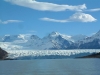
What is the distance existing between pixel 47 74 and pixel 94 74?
9528 millimetres

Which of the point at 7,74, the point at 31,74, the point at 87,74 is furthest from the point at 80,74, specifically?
the point at 7,74

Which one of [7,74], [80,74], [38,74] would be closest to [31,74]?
[38,74]

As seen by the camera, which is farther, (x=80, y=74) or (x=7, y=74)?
(x=7, y=74)

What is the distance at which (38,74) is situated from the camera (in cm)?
6072

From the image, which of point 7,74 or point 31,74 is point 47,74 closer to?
point 31,74

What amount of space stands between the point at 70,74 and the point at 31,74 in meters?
7.91

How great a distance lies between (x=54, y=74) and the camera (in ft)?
196

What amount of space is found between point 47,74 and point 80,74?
22.1 feet

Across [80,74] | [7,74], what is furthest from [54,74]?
[7,74]

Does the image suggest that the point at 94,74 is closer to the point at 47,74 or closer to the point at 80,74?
the point at 80,74

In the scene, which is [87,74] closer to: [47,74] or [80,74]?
[80,74]

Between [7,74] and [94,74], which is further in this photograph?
[7,74]

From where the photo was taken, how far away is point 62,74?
196 ft

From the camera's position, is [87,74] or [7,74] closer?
[87,74]
